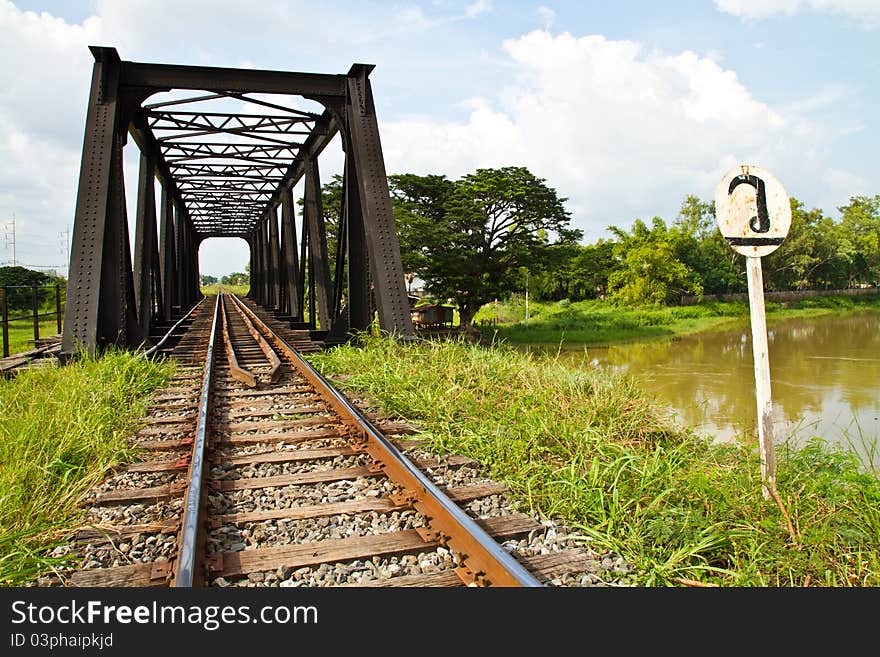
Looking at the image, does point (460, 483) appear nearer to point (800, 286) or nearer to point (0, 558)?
point (0, 558)

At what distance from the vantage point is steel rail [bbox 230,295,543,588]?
2424 mm

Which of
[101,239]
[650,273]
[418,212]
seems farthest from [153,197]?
[650,273]

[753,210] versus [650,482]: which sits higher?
[753,210]

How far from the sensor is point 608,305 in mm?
45531

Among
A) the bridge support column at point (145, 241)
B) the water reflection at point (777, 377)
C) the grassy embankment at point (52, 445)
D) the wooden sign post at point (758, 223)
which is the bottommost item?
the water reflection at point (777, 377)

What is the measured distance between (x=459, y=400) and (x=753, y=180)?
113 inches

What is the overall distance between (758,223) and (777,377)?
709 inches

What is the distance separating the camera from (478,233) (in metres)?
28.3

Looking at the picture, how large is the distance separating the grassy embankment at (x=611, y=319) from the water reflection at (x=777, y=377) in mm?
2721

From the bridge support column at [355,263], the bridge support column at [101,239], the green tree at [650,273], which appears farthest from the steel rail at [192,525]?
the green tree at [650,273]

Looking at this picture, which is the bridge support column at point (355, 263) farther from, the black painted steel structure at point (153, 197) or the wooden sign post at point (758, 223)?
the wooden sign post at point (758, 223)

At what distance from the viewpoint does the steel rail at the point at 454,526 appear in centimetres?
242

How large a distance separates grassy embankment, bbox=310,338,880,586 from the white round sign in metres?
1.28

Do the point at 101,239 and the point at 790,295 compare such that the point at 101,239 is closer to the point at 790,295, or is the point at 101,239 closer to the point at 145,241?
the point at 145,241
